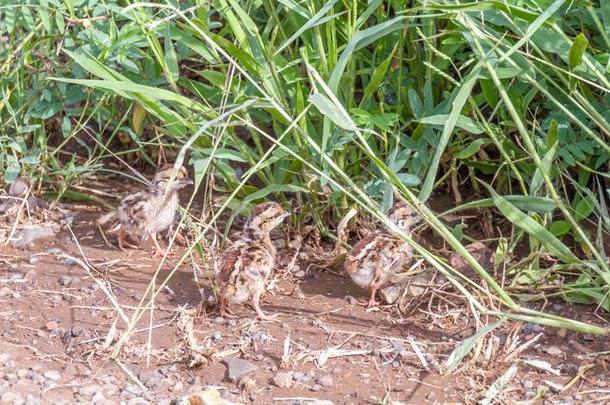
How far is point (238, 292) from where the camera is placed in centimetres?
550

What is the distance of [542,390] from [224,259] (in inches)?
65.6

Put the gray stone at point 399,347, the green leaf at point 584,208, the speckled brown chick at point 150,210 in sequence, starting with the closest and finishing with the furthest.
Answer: the gray stone at point 399,347 < the green leaf at point 584,208 < the speckled brown chick at point 150,210

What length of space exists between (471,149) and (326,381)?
4.93ft

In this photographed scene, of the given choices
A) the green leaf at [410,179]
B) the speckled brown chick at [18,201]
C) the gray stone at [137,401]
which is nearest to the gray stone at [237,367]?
the gray stone at [137,401]

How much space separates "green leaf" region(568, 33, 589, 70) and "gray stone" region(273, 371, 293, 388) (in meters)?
1.73

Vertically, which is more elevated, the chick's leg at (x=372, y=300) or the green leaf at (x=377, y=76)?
the green leaf at (x=377, y=76)

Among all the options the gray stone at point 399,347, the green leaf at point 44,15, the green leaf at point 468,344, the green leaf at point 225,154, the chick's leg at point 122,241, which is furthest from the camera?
the chick's leg at point 122,241

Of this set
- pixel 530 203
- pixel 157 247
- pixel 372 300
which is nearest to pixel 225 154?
pixel 157 247

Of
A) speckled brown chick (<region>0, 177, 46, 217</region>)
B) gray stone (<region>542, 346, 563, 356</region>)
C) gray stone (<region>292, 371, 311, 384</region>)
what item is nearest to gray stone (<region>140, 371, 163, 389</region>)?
gray stone (<region>292, 371, 311, 384</region>)

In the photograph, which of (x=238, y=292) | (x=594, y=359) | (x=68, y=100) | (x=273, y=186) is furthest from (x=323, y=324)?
(x=68, y=100)

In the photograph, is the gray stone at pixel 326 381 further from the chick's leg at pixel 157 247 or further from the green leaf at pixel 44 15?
the green leaf at pixel 44 15

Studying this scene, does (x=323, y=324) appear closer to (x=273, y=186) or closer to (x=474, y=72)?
(x=273, y=186)

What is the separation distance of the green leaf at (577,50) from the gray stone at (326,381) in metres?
1.62

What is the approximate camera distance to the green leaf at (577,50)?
4.71 m
